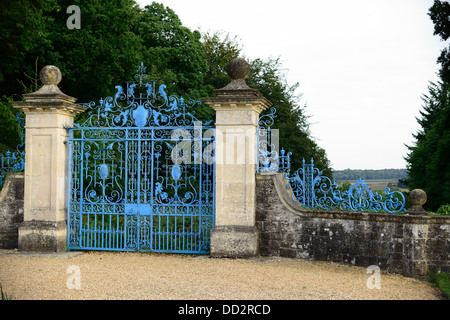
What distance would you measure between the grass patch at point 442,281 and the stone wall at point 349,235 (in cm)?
9

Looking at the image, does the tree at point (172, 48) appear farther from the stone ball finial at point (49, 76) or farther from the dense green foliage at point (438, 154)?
the stone ball finial at point (49, 76)

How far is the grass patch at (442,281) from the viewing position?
641 cm

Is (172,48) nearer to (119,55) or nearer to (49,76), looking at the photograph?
(119,55)

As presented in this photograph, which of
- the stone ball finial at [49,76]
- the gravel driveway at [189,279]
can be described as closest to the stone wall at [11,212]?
the gravel driveway at [189,279]

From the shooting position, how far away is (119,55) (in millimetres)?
20000

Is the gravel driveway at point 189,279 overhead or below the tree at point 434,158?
below

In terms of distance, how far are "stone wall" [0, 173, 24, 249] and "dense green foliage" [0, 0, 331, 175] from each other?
3504 millimetres

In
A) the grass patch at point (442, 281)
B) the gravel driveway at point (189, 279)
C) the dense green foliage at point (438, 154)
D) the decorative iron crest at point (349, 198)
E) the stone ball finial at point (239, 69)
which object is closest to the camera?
the gravel driveway at point (189, 279)

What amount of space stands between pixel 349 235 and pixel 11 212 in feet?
21.0

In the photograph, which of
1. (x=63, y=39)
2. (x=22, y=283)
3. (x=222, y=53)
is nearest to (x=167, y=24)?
(x=222, y=53)

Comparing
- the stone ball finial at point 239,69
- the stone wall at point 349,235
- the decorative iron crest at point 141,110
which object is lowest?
the stone wall at point 349,235

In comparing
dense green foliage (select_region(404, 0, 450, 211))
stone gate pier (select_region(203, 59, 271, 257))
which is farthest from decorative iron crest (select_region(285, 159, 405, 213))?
dense green foliage (select_region(404, 0, 450, 211))

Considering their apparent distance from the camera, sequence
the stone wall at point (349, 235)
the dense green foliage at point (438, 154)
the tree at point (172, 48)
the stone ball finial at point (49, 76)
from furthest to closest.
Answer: the tree at point (172, 48), the dense green foliage at point (438, 154), the stone ball finial at point (49, 76), the stone wall at point (349, 235)

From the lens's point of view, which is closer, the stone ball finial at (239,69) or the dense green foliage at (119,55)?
the stone ball finial at (239,69)
